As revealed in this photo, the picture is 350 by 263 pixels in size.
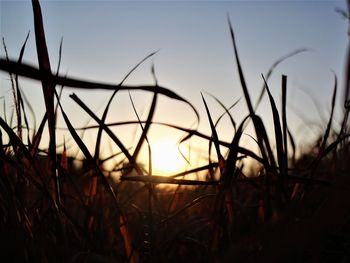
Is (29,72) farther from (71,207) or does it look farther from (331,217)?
(71,207)

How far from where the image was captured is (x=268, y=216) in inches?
30.8

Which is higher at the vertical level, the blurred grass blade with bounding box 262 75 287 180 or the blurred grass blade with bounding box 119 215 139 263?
the blurred grass blade with bounding box 262 75 287 180

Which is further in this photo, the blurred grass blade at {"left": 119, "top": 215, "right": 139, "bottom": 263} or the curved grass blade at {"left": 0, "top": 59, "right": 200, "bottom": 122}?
the blurred grass blade at {"left": 119, "top": 215, "right": 139, "bottom": 263}

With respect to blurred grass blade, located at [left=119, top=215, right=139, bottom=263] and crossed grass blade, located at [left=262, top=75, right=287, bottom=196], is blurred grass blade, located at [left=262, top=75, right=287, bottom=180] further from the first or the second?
blurred grass blade, located at [left=119, top=215, right=139, bottom=263]

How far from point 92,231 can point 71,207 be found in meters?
0.66

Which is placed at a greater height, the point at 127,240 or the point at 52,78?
the point at 52,78

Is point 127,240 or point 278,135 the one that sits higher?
point 278,135

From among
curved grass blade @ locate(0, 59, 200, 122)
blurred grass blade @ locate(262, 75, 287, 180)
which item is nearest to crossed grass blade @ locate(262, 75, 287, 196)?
blurred grass blade @ locate(262, 75, 287, 180)

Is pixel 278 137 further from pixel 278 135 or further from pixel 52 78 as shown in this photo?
pixel 52 78

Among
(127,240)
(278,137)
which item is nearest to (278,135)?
(278,137)

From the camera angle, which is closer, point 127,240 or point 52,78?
point 52,78

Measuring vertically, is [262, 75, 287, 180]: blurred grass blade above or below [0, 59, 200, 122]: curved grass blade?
below

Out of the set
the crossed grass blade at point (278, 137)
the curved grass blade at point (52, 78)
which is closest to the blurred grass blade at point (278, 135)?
the crossed grass blade at point (278, 137)

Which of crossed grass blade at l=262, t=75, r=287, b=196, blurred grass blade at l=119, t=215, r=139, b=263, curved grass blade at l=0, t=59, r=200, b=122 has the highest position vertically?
curved grass blade at l=0, t=59, r=200, b=122
